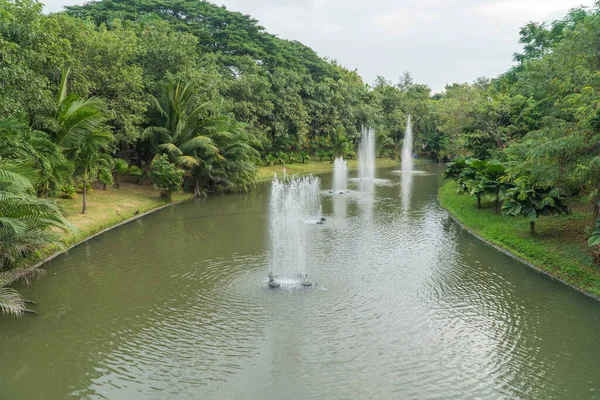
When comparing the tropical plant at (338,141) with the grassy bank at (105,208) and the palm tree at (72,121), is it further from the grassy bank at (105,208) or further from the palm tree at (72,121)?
the palm tree at (72,121)

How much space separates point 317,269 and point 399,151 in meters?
49.1

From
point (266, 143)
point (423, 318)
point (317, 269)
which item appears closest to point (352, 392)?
point (423, 318)

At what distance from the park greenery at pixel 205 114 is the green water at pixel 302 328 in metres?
1.60

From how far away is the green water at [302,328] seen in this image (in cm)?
680

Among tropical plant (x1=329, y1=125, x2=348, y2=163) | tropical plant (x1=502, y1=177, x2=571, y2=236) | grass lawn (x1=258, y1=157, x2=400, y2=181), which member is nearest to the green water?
tropical plant (x1=502, y1=177, x2=571, y2=236)

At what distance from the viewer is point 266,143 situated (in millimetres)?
37438

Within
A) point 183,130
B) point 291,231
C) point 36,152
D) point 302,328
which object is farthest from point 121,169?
point 302,328

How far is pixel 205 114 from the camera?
2519cm

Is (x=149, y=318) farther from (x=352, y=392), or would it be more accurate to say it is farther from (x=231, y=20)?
(x=231, y=20)

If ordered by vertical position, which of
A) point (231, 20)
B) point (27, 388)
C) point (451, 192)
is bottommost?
point (27, 388)

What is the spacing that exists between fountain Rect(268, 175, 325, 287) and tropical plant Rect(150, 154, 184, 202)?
502 cm

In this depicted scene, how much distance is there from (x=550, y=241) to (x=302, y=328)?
367 inches

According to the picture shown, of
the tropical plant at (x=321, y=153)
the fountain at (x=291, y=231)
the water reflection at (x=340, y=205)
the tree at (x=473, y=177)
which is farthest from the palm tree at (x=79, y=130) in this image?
the tropical plant at (x=321, y=153)

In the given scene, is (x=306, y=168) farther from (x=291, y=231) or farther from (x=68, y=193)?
(x=68, y=193)
